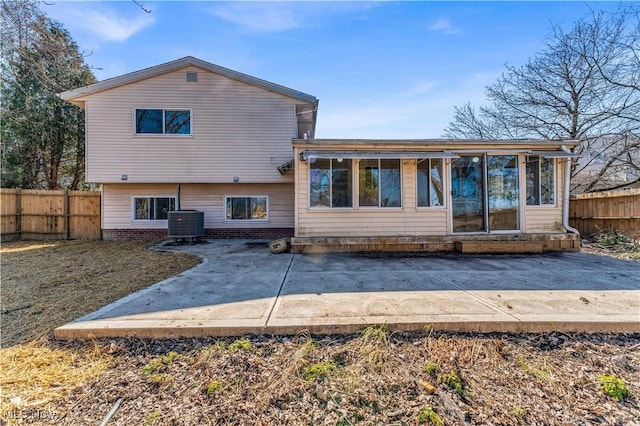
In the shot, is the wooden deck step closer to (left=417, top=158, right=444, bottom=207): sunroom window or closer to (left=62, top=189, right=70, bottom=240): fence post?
(left=417, top=158, right=444, bottom=207): sunroom window

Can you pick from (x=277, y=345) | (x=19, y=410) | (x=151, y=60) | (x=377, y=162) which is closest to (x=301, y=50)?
(x=377, y=162)

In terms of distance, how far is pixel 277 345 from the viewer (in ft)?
9.34

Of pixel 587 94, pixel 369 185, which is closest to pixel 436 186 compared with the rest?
pixel 369 185

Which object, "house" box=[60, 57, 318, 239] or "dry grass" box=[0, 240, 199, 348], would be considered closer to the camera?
"dry grass" box=[0, 240, 199, 348]

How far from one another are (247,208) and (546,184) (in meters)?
9.87

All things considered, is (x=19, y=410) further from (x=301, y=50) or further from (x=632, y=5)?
(x=632, y=5)

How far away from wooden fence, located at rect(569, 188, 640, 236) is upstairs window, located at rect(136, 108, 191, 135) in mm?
14245

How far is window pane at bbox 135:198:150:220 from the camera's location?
11.2 m

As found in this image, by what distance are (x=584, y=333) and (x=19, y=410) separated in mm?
5178

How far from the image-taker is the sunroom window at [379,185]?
314 inches

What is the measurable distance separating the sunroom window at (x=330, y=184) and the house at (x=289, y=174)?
1.1 inches

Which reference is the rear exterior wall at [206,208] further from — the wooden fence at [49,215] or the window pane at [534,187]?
the window pane at [534,187]

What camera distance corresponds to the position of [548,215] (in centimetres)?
809

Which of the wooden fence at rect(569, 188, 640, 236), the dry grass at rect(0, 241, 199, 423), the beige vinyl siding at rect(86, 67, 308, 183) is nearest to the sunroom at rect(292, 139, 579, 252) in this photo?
the wooden fence at rect(569, 188, 640, 236)
